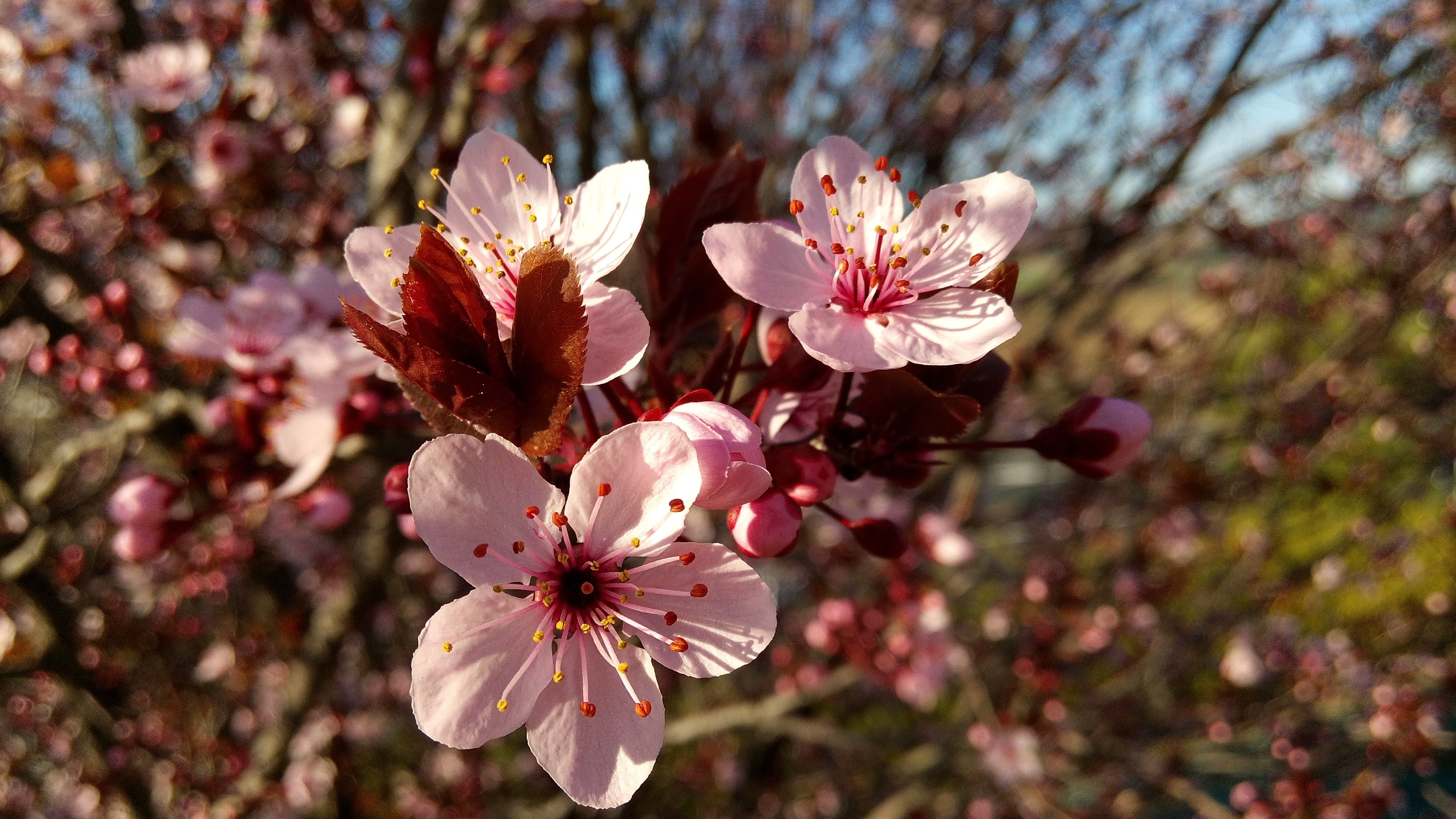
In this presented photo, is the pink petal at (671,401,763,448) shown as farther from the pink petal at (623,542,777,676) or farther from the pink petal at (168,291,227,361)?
the pink petal at (168,291,227,361)

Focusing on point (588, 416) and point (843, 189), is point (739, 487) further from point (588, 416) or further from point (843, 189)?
point (843, 189)

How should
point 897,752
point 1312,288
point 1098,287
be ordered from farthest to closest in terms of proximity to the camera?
point 1312,288, point 897,752, point 1098,287

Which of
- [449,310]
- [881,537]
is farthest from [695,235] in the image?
[881,537]

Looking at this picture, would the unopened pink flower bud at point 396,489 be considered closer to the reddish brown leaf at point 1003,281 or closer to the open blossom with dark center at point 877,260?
the open blossom with dark center at point 877,260

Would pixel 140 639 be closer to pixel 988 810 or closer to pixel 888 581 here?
pixel 888 581

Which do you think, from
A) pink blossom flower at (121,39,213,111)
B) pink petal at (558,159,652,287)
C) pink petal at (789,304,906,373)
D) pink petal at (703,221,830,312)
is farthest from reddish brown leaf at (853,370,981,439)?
pink blossom flower at (121,39,213,111)

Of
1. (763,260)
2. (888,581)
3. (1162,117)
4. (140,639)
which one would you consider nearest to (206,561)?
(140,639)
